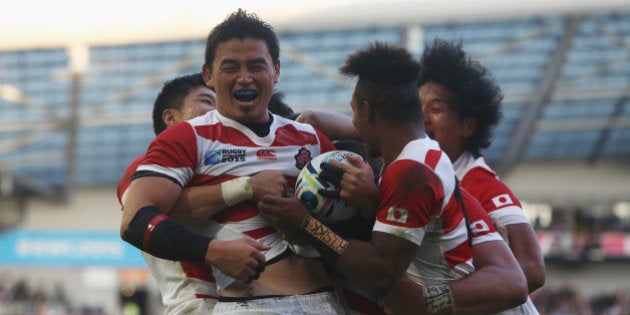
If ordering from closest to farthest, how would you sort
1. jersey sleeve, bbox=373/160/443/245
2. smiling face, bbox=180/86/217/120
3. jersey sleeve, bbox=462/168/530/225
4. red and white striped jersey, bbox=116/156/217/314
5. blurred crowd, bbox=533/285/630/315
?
1. jersey sleeve, bbox=373/160/443/245
2. red and white striped jersey, bbox=116/156/217/314
3. jersey sleeve, bbox=462/168/530/225
4. smiling face, bbox=180/86/217/120
5. blurred crowd, bbox=533/285/630/315

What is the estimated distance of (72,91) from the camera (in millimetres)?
29219

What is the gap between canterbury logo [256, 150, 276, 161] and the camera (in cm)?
508

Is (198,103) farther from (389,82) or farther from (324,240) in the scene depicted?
(324,240)

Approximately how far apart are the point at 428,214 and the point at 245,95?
989 millimetres

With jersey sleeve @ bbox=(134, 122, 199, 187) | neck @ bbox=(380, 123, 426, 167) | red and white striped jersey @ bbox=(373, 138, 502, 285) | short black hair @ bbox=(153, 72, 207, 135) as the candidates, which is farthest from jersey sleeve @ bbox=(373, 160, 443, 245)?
short black hair @ bbox=(153, 72, 207, 135)

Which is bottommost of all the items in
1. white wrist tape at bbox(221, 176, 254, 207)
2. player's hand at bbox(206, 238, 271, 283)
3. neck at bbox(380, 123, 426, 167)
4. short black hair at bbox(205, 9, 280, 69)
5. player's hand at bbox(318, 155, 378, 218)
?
player's hand at bbox(206, 238, 271, 283)

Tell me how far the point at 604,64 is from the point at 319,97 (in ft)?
25.4

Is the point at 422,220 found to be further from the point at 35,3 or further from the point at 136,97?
the point at 136,97

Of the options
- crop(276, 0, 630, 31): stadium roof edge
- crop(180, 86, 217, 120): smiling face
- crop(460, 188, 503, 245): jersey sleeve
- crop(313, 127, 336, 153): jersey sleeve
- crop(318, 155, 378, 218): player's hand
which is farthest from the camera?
crop(276, 0, 630, 31): stadium roof edge

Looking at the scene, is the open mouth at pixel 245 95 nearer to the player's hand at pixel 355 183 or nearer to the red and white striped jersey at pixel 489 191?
the player's hand at pixel 355 183

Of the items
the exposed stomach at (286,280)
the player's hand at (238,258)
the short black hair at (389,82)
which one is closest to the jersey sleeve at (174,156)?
the player's hand at (238,258)

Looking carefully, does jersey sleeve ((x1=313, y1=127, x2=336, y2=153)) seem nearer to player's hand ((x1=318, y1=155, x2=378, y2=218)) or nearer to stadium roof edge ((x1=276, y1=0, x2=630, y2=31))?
player's hand ((x1=318, y1=155, x2=378, y2=218))

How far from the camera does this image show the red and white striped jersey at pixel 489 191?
5.91 m

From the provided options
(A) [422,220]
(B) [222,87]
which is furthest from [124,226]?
(A) [422,220]
